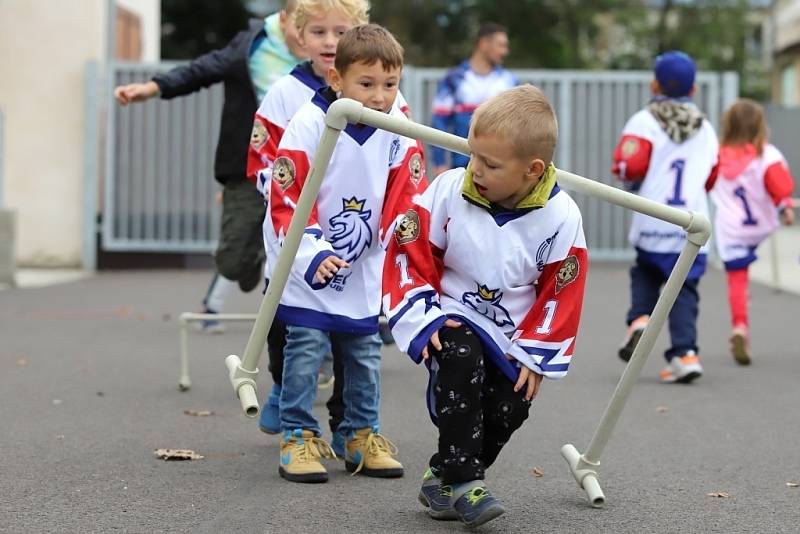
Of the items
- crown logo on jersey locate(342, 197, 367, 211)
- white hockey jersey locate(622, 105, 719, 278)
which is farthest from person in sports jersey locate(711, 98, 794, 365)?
crown logo on jersey locate(342, 197, 367, 211)

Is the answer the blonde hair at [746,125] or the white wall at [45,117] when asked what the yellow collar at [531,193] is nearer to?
the blonde hair at [746,125]

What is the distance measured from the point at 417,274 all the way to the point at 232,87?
3390 mm

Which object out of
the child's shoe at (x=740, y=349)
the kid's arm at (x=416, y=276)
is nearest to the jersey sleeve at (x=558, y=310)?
the kid's arm at (x=416, y=276)

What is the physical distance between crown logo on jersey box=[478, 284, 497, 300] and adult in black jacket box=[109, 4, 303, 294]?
9.87ft

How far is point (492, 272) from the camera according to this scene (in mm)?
4328

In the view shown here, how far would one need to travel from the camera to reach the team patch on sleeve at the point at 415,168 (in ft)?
16.5

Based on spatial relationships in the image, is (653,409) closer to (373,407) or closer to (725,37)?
(373,407)

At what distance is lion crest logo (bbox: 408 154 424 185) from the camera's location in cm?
504

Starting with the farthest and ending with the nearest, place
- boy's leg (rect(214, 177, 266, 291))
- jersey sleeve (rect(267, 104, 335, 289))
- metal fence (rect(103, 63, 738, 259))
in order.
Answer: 1. metal fence (rect(103, 63, 738, 259))
2. boy's leg (rect(214, 177, 266, 291))
3. jersey sleeve (rect(267, 104, 335, 289))

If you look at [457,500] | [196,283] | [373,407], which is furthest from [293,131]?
[196,283]

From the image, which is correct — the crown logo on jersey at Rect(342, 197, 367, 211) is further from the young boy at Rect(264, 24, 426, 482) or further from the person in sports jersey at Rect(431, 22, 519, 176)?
the person in sports jersey at Rect(431, 22, 519, 176)

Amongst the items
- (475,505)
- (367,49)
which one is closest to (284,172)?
(367,49)

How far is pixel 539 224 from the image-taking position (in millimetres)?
4316

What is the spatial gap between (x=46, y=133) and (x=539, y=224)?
1201 cm
